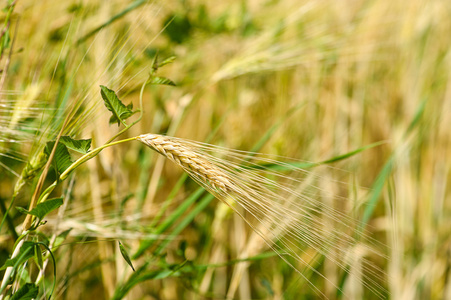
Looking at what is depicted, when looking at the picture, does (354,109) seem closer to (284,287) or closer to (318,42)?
(318,42)

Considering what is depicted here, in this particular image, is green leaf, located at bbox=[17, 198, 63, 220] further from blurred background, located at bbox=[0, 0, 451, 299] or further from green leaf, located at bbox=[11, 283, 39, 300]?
blurred background, located at bbox=[0, 0, 451, 299]

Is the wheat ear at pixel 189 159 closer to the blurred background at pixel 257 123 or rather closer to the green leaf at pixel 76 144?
the green leaf at pixel 76 144

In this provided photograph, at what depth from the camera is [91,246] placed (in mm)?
1152

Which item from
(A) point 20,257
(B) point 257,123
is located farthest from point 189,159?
(B) point 257,123

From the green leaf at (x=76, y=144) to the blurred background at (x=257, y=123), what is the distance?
1.01 ft

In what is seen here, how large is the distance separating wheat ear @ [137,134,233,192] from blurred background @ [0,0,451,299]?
30cm

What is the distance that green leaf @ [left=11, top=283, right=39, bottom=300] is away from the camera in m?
0.55

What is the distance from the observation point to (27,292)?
56 centimetres

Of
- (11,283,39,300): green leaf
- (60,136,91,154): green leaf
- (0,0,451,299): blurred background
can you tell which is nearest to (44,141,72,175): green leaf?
(60,136,91,154): green leaf

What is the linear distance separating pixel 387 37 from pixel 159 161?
102cm

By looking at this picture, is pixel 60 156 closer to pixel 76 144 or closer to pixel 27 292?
pixel 76 144

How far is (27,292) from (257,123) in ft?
3.73

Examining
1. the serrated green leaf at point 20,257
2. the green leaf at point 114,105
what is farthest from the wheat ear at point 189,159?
the serrated green leaf at point 20,257

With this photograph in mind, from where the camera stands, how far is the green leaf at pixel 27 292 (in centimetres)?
55
